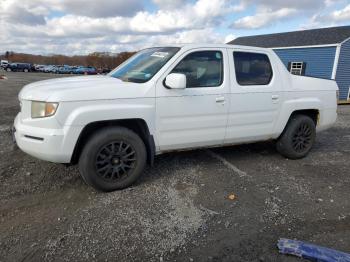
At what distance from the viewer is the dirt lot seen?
2697mm

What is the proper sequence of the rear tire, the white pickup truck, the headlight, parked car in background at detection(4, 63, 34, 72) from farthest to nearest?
parked car in background at detection(4, 63, 34, 72) → the rear tire → the white pickup truck → the headlight

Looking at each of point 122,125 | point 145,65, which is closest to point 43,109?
point 122,125

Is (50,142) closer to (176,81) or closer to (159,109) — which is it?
(159,109)

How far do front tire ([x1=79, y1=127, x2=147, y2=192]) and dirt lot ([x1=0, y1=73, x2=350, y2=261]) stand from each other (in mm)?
178

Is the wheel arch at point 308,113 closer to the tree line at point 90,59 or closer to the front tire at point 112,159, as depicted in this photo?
the front tire at point 112,159

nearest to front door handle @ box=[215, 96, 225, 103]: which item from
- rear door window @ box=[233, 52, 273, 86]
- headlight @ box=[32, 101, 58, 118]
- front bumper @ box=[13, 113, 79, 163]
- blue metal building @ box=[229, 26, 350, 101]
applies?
rear door window @ box=[233, 52, 273, 86]

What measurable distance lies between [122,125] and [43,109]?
0.96 meters

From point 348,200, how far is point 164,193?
2.40m

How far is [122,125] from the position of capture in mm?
3781

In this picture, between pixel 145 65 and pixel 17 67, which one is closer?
pixel 145 65

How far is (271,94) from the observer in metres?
4.64

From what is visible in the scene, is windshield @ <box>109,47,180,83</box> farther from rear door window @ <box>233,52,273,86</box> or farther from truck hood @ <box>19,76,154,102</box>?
rear door window @ <box>233,52,273,86</box>

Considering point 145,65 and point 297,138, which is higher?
point 145,65

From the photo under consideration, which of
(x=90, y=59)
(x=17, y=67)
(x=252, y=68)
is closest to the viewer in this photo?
(x=252, y=68)
